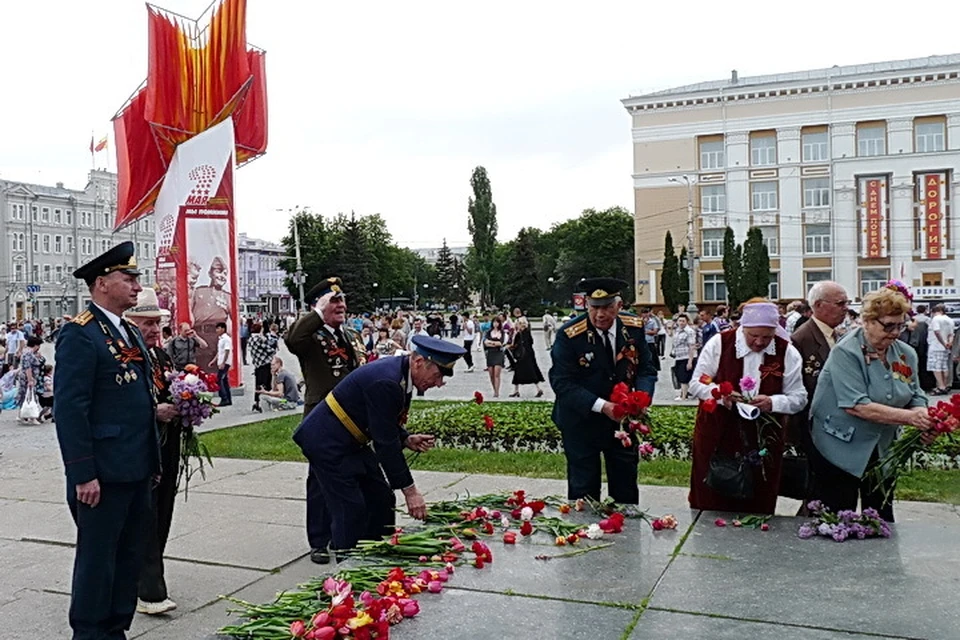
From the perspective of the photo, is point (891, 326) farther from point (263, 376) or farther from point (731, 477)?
point (263, 376)

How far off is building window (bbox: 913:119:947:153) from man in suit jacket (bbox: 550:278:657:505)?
187 ft

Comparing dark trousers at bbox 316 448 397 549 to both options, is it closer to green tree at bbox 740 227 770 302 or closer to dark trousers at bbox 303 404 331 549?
dark trousers at bbox 303 404 331 549

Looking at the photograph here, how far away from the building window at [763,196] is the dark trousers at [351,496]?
57.8 meters

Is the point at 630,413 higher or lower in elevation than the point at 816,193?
lower

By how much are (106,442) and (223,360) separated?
15.0m

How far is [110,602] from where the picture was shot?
4.38 metres

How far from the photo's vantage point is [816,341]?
232 inches

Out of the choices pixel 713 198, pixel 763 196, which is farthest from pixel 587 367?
pixel 713 198

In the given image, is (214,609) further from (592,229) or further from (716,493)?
(592,229)

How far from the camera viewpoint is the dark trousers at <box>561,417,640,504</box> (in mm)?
5906

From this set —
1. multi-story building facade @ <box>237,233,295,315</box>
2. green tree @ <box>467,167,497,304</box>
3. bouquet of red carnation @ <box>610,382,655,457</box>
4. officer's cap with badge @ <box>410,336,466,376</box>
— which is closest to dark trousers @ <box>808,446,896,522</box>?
bouquet of red carnation @ <box>610,382,655,457</box>

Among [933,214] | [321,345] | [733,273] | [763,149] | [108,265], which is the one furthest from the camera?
[763,149]

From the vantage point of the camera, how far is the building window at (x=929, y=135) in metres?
55.3

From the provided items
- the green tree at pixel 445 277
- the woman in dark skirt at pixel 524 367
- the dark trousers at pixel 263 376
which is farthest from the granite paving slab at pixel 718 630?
the green tree at pixel 445 277
